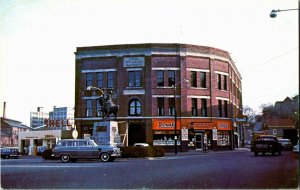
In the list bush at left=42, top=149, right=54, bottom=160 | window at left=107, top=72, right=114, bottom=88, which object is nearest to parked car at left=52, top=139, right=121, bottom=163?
bush at left=42, top=149, right=54, bottom=160

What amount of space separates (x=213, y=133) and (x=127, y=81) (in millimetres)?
12756

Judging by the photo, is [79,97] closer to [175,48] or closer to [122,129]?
[122,129]

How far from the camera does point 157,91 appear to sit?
5022 centimetres

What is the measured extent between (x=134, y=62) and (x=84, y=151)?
24.4 metres

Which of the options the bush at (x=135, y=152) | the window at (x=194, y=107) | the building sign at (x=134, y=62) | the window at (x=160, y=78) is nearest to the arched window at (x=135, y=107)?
the window at (x=160, y=78)

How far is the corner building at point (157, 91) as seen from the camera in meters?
49.7

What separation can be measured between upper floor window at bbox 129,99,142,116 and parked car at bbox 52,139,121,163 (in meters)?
21.9

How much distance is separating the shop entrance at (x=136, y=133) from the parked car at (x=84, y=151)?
21.2 meters

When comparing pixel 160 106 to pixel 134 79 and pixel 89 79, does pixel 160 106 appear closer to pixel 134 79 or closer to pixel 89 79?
pixel 134 79

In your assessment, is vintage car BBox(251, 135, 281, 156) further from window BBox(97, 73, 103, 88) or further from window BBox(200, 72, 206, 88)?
window BBox(97, 73, 103, 88)

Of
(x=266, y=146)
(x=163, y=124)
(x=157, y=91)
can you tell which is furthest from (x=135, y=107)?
(x=266, y=146)

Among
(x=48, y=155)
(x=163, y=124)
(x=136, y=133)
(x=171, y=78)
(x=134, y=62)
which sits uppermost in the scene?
(x=134, y=62)

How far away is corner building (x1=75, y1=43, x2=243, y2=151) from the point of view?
49656 millimetres

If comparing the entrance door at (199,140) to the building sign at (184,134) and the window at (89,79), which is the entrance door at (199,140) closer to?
the building sign at (184,134)
